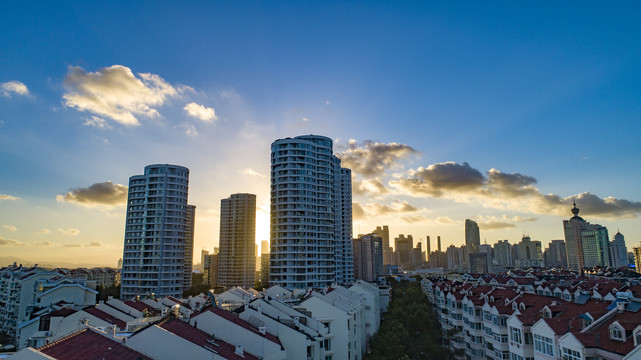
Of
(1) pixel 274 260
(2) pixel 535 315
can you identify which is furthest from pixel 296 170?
(2) pixel 535 315

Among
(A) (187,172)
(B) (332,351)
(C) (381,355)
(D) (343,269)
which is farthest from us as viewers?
(D) (343,269)

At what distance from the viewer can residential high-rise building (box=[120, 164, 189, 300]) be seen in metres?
125

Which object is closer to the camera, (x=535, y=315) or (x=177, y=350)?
(x=177, y=350)

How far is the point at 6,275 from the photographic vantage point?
125812 mm

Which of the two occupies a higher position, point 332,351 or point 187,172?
point 187,172

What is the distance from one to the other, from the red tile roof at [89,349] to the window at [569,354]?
34.2 metres

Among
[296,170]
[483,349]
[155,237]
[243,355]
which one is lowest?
[483,349]

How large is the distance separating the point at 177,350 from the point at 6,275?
135 m

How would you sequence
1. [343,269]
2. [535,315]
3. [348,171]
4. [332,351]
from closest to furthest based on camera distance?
[535,315] < [332,351] < [343,269] < [348,171]

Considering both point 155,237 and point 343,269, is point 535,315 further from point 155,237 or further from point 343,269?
point 343,269

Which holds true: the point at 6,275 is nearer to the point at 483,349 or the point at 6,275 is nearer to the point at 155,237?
the point at 155,237

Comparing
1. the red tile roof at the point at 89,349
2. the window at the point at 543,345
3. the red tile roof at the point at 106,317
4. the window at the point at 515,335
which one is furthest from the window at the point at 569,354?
the red tile roof at the point at 106,317

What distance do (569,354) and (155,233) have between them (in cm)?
12015

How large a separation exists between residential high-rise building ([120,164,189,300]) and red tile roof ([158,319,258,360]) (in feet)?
333
